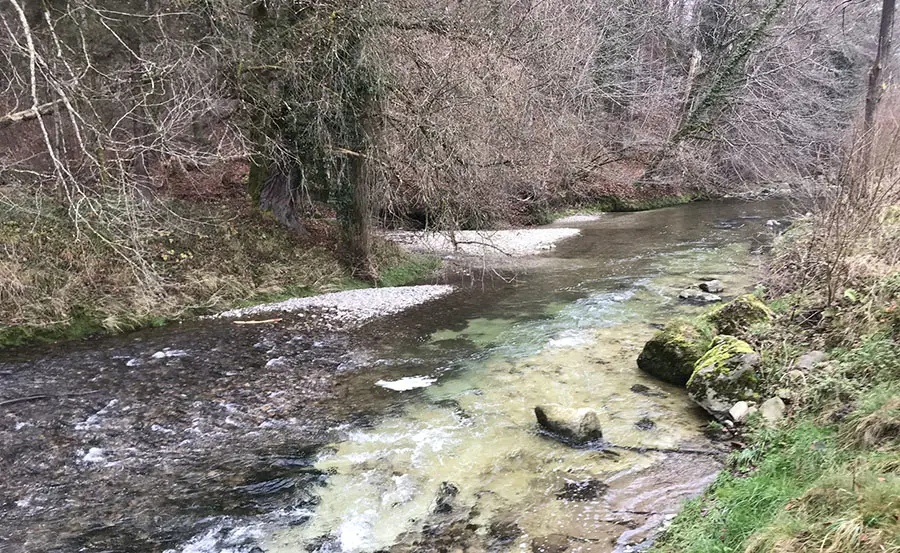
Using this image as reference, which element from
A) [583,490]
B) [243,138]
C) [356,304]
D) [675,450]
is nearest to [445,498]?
[583,490]

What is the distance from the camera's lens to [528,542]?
4.09 meters

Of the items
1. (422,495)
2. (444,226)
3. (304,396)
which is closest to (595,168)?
(444,226)

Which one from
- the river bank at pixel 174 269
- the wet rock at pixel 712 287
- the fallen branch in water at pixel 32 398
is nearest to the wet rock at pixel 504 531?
the fallen branch in water at pixel 32 398

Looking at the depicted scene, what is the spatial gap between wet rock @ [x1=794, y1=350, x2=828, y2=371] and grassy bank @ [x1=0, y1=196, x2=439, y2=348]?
7588mm

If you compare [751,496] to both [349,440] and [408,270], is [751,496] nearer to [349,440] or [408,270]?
[349,440]

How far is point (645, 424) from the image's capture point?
19.1ft

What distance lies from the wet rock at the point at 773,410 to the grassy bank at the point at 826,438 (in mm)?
84

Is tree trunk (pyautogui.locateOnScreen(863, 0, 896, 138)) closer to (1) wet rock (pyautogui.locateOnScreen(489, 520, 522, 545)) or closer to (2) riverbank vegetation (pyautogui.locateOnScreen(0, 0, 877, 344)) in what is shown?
(2) riverbank vegetation (pyautogui.locateOnScreen(0, 0, 877, 344))

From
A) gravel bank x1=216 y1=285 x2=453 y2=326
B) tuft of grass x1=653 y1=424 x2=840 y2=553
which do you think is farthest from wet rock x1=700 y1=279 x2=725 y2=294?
tuft of grass x1=653 y1=424 x2=840 y2=553

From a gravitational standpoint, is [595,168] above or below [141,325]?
above

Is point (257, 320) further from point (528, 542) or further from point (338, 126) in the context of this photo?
point (528, 542)

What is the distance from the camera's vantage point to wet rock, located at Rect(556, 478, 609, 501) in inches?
181

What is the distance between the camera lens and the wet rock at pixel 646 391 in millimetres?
6528

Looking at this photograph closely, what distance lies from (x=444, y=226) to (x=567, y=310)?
3.34 m
